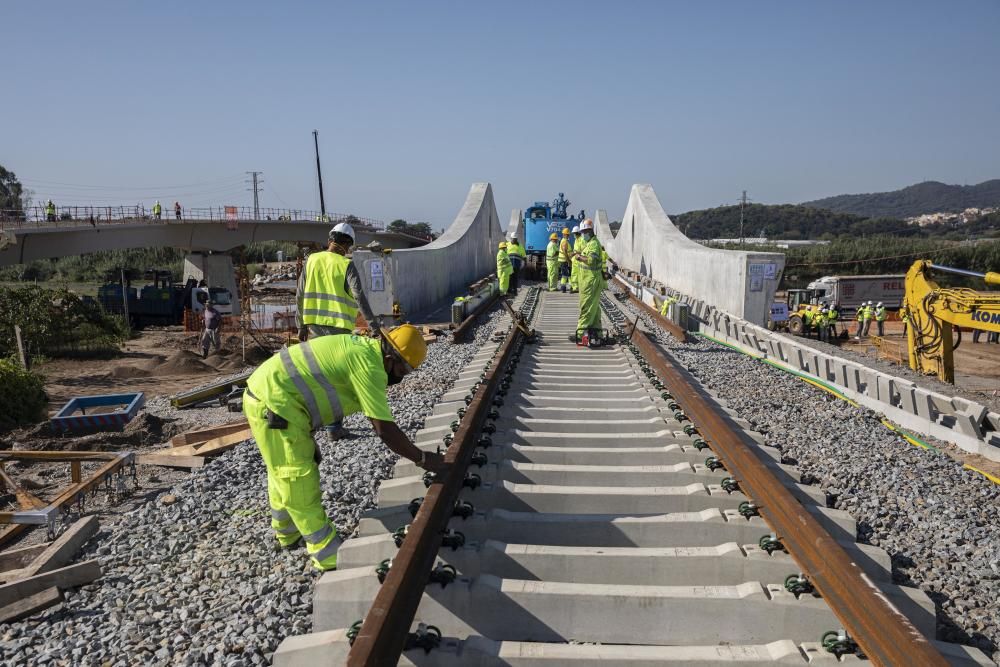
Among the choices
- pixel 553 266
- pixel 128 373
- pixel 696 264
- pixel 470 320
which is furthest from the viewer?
pixel 553 266

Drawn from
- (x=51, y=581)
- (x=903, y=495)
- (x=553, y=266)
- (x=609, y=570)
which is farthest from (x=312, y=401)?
(x=553, y=266)

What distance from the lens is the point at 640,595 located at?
2.93 m

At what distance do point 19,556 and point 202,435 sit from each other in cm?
292

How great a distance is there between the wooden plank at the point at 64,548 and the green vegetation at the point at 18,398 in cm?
612

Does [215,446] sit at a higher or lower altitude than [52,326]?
lower

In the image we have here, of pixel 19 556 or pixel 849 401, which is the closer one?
pixel 19 556

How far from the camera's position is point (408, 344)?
359 cm

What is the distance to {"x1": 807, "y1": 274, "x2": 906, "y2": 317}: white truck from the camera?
32.9 metres

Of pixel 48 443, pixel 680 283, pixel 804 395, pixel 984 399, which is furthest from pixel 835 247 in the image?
pixel 48 443

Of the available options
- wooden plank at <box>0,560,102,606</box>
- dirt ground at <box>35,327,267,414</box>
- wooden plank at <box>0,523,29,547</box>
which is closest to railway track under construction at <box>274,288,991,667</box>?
wooden plank at <box>0,560,102,606</box>

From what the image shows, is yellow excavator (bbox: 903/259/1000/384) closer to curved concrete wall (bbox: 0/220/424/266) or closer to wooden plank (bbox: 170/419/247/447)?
wooden plank (bbox: 170/419/247/447)

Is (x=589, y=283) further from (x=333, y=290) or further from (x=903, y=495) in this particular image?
(x=903, y=495)

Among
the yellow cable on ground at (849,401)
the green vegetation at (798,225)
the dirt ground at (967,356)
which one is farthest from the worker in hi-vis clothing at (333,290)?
the green vegetation at (798,225)

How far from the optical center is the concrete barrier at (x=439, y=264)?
1345 cm
